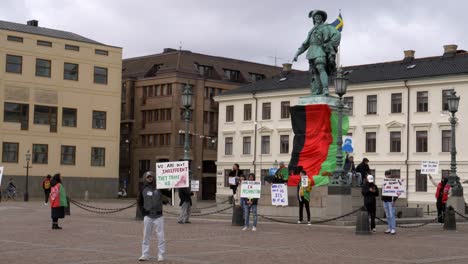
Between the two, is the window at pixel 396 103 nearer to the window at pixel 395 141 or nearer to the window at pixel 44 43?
the window at pixel 395 141

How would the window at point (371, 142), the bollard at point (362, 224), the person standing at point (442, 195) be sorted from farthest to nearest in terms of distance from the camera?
the window at point (371, 142)
the person standing at point (442, 195)
the bollard at point (362, 224)

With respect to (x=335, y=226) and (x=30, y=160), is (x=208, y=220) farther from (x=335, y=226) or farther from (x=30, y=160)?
(x=30, y=160)

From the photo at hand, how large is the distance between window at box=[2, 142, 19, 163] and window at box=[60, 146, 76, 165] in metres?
4.37

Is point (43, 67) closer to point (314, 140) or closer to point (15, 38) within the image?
point (15, 38)

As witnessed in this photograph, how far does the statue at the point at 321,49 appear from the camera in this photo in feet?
110

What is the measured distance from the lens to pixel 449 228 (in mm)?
28688

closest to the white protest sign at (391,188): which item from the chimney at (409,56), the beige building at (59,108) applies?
the chimney at (409,56)

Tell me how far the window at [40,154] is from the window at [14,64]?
678 centimetres

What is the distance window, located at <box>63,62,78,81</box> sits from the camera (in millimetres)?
74875

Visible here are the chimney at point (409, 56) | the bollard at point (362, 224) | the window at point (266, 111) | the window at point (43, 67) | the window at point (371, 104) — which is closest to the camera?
the bollard at point (362, 224)

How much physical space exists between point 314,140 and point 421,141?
34.7m

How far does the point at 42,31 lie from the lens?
76688 millimetres

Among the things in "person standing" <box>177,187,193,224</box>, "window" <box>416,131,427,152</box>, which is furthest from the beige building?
"person standing" <box>177,187,193,224</box>

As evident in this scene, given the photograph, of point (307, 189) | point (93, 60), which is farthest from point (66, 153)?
point (307, 189)
